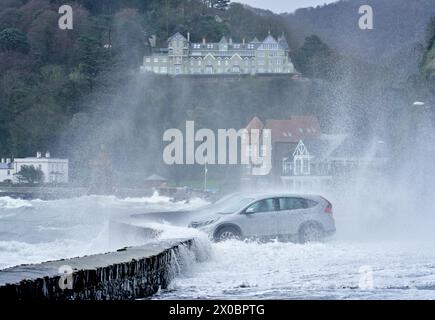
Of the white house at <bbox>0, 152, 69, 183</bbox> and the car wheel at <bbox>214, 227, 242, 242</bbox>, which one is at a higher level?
the white house at <bbox>0, 152, 69, 183</bbox>

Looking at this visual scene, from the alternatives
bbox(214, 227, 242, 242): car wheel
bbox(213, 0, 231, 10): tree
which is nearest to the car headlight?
bbox(214, 227, 242, 242): car wheel

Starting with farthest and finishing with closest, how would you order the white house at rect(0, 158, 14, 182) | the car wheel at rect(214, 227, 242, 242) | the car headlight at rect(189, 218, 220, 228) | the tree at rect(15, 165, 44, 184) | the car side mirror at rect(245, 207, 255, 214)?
the tree at rect(15, 165, 44, 184)
the white house at rect(0, 158, 14, 182)
the car side mirror at rect(245, 207, 255, 214)
the car headlight at rect(189, 218, 220, 228)
the car wheel at rect(214, 227, 242, 242)

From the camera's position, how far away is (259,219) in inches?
567

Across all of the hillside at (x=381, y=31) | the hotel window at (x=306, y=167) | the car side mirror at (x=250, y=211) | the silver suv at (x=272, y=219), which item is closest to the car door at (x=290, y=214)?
the silver suv at (x=272, y=219)

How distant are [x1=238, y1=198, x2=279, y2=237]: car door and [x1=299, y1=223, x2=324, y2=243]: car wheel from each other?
474mm

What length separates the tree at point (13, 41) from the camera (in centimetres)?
3988

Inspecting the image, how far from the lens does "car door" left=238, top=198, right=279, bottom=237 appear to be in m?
14.3

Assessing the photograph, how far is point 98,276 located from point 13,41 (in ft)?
113

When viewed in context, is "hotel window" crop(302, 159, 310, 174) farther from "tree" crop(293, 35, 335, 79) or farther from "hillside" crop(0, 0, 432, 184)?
"tree" crop(293, 35, 335, 79)

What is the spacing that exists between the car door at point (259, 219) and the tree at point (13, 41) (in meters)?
26.0

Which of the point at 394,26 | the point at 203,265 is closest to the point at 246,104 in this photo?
the point at 394,26

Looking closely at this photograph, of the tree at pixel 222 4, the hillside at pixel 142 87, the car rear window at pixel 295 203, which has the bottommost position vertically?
the car rear window at pixel 295 203

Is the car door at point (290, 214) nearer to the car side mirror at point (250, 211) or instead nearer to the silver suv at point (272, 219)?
the silver suv at point (272, 219)

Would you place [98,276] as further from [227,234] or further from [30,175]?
[30,175]
